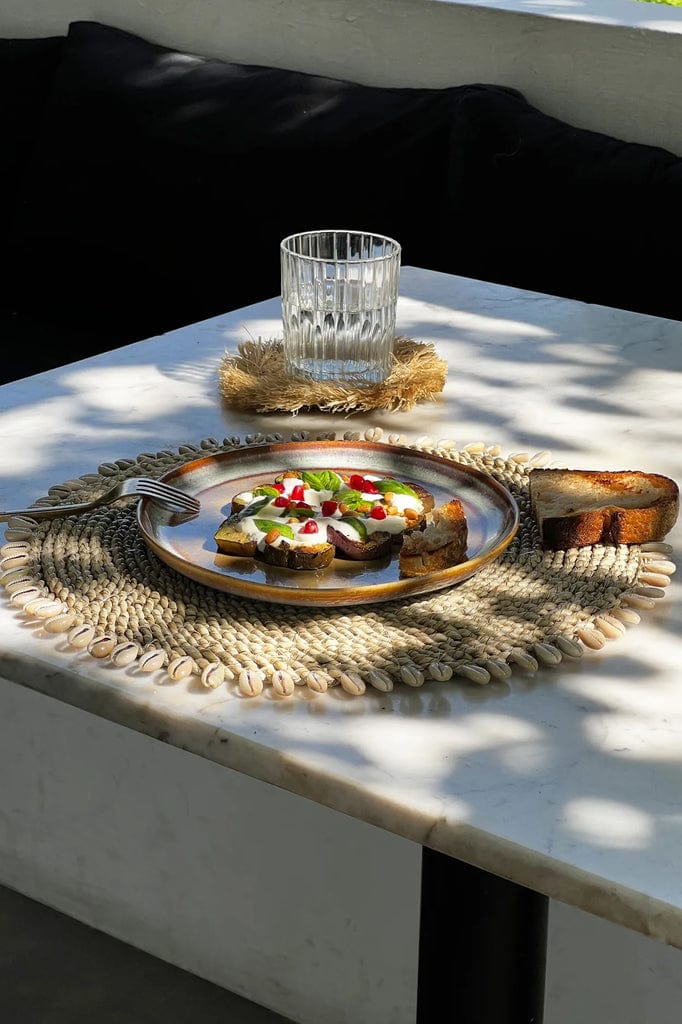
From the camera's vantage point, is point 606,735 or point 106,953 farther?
point 106,953

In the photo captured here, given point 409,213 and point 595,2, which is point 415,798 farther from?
point 595,2

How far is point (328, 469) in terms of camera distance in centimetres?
111

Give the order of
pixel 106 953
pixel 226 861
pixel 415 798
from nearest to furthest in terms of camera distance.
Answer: pixel 415 798
pixel 226 861
pixel 106 953

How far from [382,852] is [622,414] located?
654mm

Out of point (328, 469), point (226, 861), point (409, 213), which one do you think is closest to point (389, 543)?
point (328, 469)

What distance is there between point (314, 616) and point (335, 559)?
66mm

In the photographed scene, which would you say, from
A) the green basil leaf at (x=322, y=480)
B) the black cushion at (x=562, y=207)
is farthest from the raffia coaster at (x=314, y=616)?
the black cushion at (x=562, y=207)

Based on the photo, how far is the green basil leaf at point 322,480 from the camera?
1021 millimetres

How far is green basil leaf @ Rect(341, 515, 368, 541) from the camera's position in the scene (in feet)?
3.12

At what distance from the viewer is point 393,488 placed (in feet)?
3.34

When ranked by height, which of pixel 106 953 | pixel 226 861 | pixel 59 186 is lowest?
pixel 106 953

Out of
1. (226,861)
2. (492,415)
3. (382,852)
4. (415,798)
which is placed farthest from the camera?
(226,861)

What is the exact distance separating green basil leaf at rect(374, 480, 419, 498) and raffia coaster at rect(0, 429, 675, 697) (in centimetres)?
9

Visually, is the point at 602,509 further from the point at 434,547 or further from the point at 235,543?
the point at 235,543
